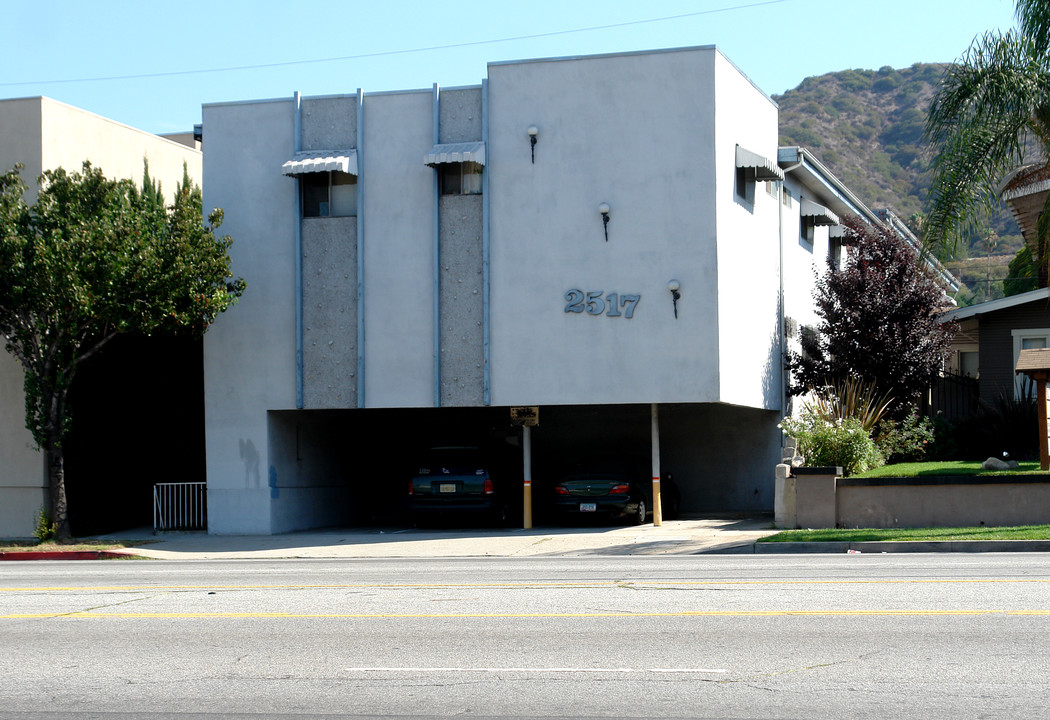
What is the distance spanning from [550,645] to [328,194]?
1617 centimetres

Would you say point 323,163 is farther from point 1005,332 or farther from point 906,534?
point 1005,332

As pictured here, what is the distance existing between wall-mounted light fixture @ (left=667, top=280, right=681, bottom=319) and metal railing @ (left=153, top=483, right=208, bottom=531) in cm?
1063

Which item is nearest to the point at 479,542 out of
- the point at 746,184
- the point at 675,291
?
the point at 675,291

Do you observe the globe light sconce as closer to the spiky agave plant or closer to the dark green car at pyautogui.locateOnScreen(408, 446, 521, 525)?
the dark green car at pyautogui.locateOnScreen(408, 446, 521, 525)

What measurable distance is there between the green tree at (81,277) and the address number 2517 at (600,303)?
21.9ft

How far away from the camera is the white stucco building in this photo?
2230cm

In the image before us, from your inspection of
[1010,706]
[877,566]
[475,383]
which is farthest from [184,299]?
[1010,706]

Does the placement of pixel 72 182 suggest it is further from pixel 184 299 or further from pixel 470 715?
pixel 470 715

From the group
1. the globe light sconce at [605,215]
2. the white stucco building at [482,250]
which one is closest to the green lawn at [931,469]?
the white stucco building at [482,250]

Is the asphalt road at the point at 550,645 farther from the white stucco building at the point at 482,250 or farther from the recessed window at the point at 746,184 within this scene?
the recessed window at the point at 746,184

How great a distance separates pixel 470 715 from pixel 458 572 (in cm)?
866

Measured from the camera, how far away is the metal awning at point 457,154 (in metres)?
22.2

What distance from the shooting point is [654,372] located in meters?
22.2

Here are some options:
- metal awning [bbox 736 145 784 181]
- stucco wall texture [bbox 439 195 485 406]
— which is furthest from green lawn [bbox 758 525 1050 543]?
metal awning [bbox 736 145 784 181]
